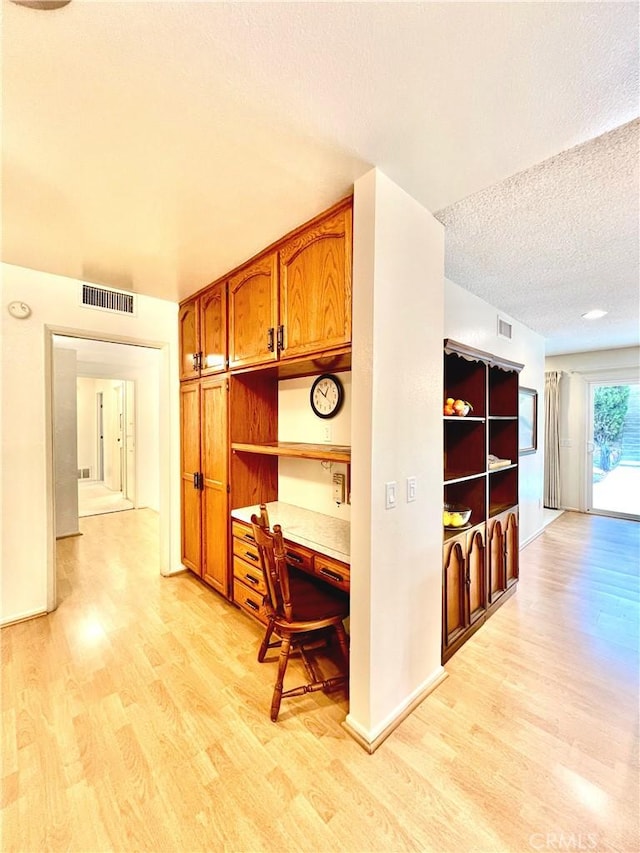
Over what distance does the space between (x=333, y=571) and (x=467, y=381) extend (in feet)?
5.45

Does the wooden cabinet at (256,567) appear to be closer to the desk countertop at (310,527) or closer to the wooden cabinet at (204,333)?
the desk countertop at (310,527)

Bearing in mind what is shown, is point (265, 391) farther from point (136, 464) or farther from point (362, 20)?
point (136, 464)

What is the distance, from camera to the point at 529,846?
117 cm

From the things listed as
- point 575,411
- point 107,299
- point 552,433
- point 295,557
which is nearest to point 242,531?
point 295,557

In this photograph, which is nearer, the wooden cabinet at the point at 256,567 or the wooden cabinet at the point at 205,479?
the wooden cabinet at the point at 256,567

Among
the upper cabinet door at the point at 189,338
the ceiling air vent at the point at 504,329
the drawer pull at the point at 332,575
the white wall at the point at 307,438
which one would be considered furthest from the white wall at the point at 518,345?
the upper cabinet door at the point at 189,338

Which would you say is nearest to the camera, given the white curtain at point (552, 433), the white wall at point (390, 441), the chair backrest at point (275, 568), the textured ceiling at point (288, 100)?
the textured ceiling at point (288, 100)

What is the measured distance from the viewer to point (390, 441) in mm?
1555

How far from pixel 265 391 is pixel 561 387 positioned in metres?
5.54

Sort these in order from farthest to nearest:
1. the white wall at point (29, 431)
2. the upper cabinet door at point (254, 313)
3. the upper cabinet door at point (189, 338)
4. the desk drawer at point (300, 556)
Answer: the upper cabinet door at point (189, 338) → the white wall at point (29, 431) → the upper cabinet door at point (254, 313) → the desk drawer at point (300, 556)

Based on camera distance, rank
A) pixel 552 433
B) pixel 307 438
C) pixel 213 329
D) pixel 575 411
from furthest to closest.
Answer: pixel 552 433 < pixel 575 411 < pixel 213 329 < pixel 307 438

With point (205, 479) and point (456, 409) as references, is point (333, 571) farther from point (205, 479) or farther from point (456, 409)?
point (205, 479)

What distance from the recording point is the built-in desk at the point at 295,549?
5.86ft

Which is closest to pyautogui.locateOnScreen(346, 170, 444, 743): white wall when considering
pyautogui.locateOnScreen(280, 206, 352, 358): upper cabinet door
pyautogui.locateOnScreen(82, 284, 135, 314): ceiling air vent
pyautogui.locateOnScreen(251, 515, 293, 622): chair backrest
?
pyautogui.locateOnScreen(280, 206, 352, 358): upper cabinet door
